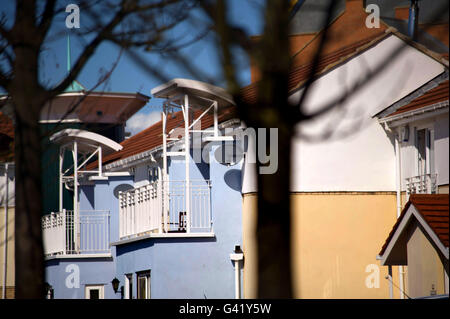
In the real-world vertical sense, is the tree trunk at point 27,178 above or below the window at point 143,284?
above

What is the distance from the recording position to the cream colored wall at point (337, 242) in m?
19.7

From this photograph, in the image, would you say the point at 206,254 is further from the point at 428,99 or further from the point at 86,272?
the point at 86,272

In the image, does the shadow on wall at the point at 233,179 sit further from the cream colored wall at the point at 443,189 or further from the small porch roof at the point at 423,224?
the cream colored wall at the point at 443,189

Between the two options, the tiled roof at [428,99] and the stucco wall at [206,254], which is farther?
the stucco wall at [206,254]

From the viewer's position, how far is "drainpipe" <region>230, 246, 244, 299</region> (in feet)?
65.9

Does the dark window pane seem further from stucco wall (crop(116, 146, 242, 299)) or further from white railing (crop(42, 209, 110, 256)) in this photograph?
stucco wall (crop(116, 146, 242, 299))

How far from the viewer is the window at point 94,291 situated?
2617cm

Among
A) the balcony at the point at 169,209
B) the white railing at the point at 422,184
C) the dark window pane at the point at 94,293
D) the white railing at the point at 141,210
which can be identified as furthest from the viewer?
the dark window pane at the point at 94,293

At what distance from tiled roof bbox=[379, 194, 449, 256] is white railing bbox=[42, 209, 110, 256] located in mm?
12903

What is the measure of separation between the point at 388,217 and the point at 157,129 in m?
12.5

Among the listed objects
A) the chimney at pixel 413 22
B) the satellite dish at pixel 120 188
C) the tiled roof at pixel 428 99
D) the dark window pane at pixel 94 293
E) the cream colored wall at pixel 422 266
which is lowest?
the dark window pane at pixel 94 293

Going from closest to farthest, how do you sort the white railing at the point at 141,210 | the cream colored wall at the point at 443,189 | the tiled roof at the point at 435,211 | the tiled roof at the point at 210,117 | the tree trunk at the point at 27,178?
the tree trunk at the point at 27,178 < the tiled roof at the point at 435,211 < the cream colored wall at the point at 443,189 < the tiled roof at the point at 210,117 < the white railing at the point at 141,210

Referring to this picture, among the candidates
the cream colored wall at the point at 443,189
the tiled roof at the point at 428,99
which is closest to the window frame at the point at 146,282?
the tiled roof at the point at 428,99

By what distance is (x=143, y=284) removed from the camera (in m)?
21.2
